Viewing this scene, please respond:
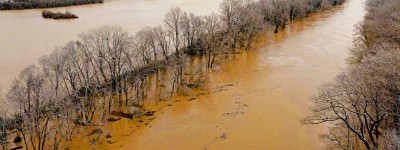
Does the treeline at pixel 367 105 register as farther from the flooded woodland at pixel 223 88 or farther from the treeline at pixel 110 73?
the treeline at pixel 110 73

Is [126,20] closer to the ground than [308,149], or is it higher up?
higher up

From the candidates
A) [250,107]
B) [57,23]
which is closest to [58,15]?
[57,23]

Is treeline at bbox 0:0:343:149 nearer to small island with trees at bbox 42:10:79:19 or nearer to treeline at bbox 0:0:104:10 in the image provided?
small island with trees at bbox 42:10:79:19

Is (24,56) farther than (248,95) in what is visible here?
Yes

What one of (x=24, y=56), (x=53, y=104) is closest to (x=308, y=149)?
(x=53, y=104)

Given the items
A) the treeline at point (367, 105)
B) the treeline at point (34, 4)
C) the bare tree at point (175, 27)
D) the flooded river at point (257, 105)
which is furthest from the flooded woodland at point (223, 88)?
the treeline at point (34, 4)

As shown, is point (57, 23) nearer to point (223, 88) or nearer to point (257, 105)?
point (223, 88)

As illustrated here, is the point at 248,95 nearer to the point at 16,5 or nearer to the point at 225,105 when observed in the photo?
the point at 225,105
